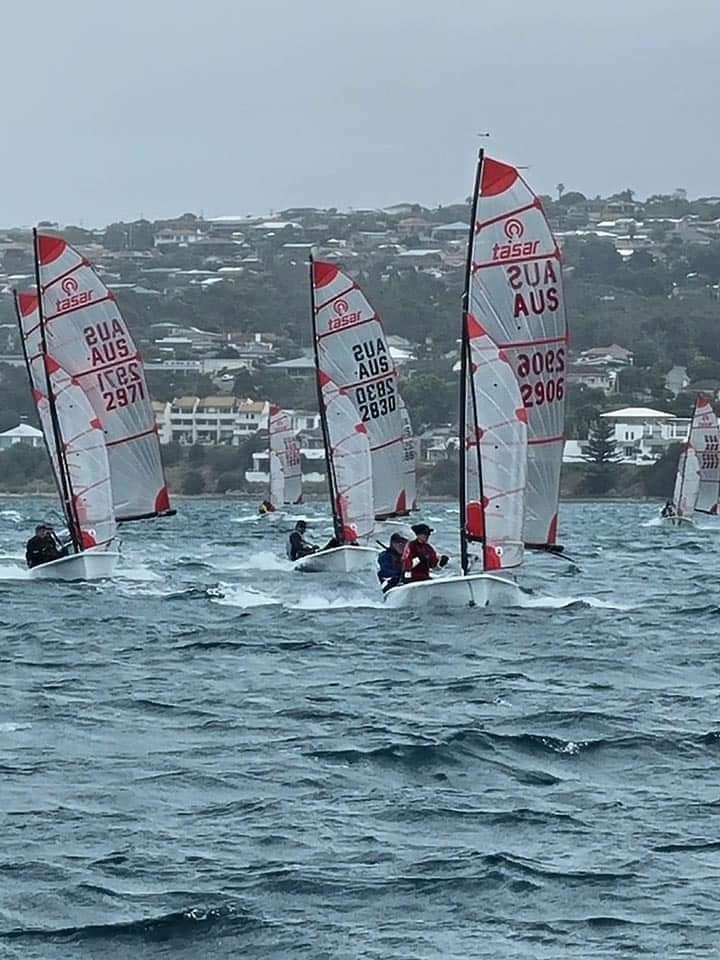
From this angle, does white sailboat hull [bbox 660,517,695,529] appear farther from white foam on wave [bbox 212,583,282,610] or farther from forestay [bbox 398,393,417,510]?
white foam on wave [bbox 212,583,282,610]

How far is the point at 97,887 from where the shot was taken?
9109 mm

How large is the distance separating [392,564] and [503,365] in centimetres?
253

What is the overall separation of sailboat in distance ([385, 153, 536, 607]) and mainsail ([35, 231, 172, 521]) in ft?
20.5

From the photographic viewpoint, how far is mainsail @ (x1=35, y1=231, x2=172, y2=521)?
26391 mm

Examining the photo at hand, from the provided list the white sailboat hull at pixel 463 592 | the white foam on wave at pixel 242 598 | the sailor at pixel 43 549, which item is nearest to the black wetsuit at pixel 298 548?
the white foam on wave at pixel 242 598

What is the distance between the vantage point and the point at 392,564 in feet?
70.7

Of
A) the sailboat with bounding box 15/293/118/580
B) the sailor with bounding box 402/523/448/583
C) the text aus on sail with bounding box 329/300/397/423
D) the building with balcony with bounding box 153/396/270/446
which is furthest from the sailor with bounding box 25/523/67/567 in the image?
the building with balcony with bounding box 153/396/270/446

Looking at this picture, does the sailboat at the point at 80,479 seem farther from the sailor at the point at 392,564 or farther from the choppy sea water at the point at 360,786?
the sailor at the point at 392,564

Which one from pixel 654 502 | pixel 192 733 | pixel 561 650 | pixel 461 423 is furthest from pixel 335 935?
pixel 654 502

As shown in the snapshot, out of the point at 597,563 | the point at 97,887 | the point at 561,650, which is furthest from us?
the point at 597,563

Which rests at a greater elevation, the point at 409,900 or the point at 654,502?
the point at 409,900

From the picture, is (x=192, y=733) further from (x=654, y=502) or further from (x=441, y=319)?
(x=441, y=319)

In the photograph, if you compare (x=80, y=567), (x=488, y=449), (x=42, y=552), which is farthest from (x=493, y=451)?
(x=42, y=552)

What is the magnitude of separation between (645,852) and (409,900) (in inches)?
48.1
